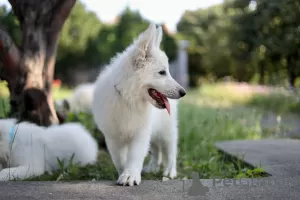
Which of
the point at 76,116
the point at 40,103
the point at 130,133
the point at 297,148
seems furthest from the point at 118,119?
the point at 76,116

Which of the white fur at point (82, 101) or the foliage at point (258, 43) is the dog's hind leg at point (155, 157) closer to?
the white fur at point (82, 101)

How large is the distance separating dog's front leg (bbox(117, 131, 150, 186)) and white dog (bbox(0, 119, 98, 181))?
2.82 ft

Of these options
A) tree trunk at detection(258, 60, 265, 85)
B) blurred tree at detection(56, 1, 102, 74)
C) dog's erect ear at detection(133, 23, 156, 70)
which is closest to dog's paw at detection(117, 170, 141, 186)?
dog's erect ear at detection(133, 23, 156, 70)

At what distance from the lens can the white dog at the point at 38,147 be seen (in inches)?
155

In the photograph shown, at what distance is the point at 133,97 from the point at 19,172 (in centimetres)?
138

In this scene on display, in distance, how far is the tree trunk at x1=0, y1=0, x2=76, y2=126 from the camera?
5.09 m

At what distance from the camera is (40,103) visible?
16.8ft

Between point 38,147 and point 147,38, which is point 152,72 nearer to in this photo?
point 147,38

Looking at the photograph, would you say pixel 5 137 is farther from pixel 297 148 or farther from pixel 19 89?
pixel 297 148

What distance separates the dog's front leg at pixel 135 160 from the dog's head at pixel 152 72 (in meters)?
0.39

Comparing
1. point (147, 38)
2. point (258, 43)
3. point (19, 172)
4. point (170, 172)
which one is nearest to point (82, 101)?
point (170, 172)

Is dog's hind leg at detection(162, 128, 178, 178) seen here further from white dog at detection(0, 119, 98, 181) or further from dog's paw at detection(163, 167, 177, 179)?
white dog at detection(0, 119, 98, 181)

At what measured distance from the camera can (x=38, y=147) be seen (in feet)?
14.0

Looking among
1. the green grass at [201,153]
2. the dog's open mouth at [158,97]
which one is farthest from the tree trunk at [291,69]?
the dog's open mouth at [158,97]
